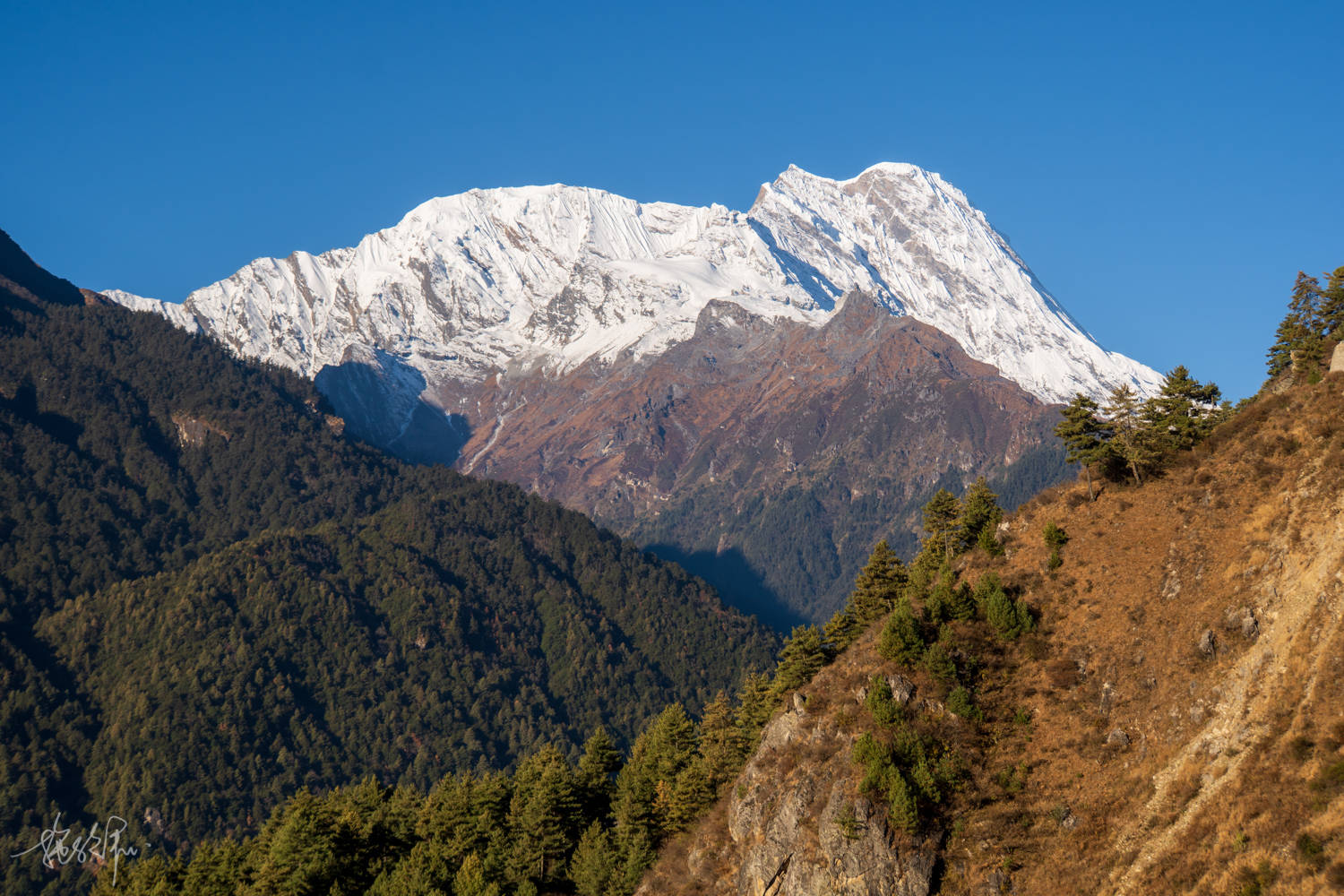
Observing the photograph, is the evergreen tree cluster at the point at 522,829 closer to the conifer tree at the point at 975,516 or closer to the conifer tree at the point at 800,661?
the conifer tree at the point at 800,661

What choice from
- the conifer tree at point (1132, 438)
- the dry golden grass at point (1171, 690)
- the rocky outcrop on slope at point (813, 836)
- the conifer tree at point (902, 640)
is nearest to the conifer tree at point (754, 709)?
the dry golden grass at point (1171, 690)

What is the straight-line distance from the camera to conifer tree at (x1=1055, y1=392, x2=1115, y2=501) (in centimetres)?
11088

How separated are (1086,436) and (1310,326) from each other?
23.9m

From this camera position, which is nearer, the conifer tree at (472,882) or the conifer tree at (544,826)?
the conifer tree at (472,882)

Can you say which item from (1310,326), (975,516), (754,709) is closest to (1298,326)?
(1310,326)

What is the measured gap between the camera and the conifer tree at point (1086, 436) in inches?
4365

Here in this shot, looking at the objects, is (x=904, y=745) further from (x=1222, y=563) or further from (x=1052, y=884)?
(x=1222, y=563)

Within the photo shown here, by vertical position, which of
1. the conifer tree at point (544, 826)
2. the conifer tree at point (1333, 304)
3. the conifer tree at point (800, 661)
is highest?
the conifer tree at point (1333, 304)

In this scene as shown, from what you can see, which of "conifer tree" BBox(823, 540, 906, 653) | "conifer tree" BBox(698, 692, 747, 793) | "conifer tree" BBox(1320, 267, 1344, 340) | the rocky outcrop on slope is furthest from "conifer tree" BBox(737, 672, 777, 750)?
"conifer tree" BBox(1320, 267, 1344, 340)

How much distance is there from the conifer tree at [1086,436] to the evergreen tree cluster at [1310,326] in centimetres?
1771

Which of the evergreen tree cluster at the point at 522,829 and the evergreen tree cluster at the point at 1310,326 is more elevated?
the evergreen tree cluster at the point at 1310,326

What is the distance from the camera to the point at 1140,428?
110875mm

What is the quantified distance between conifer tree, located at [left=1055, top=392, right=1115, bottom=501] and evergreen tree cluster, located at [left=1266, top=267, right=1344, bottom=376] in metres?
17.7

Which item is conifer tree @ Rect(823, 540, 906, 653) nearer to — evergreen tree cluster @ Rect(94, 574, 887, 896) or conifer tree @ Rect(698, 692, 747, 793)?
evergreen tree cluster @ Rect(94, 574, 887, 896)
